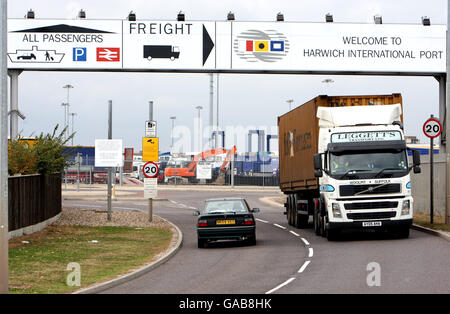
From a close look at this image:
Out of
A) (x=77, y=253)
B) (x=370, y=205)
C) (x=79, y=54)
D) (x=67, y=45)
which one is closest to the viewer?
(x=77, y=253)

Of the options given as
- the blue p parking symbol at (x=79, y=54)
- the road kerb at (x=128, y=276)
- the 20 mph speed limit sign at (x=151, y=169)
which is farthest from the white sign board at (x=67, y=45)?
the road kerb at (x=128, y=276)

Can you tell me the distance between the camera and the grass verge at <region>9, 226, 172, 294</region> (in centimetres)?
1451

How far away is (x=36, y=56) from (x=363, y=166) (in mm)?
15763

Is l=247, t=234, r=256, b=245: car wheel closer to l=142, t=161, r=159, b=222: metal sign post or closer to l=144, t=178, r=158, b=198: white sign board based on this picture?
l=142, t=161, r=159, b=222: metal sign post

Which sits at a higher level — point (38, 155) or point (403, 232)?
point (38, 155)

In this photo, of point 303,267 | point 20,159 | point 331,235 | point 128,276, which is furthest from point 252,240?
point 20,159

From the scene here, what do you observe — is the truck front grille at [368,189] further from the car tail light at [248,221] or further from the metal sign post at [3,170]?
the metal sign post at [3,170]

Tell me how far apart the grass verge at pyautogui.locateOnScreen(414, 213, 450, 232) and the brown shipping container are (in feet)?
13.2

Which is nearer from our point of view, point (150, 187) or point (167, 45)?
point (167, 45)

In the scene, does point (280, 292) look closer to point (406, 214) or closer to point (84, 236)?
point (406, 214)

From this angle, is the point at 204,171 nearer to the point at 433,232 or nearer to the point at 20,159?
the point at 20,159

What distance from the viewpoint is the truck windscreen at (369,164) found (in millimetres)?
21031

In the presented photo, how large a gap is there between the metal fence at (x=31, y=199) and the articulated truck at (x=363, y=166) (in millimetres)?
8781

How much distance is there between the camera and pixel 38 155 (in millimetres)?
25875
